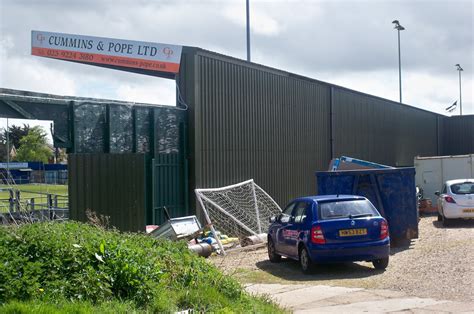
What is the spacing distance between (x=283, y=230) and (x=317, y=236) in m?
1.60

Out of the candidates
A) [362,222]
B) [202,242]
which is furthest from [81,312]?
[202,242]

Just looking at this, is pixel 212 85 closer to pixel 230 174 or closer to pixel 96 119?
pixel 230 174

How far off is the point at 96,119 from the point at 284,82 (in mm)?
9412

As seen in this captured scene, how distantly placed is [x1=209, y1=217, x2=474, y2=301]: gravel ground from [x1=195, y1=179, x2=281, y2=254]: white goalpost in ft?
5.99

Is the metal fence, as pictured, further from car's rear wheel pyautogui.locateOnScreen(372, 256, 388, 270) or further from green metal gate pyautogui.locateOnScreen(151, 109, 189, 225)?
car's rear wheel pyautogui.locateOnScreen(372, 256, 388, 270)

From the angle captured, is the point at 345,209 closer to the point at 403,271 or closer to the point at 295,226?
the point at 295,226

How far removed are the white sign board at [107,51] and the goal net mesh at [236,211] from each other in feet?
13.1

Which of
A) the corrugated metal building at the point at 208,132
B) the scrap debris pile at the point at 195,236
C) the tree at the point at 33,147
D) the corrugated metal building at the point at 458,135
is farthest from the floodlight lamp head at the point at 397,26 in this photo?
the scrap debris pile at the point at 195,236

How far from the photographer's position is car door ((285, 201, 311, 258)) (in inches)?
476

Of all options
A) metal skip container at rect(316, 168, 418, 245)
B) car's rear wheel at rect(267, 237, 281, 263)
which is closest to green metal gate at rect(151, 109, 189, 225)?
car's rear wheel at rect(267, 237, 281, 263)

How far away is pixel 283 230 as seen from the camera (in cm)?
1297

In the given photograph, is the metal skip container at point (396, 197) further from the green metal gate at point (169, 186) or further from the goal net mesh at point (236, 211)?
the green metal gate at point (169, 186)

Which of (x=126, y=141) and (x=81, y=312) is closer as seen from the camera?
(x=81, y=312)

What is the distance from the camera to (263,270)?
12523mm
